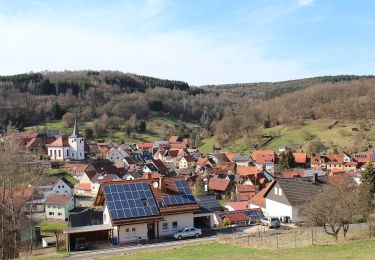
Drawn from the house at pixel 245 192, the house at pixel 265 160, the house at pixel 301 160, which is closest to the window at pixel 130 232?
the house at pixel 245 192

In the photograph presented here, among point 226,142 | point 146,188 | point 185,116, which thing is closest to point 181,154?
point 226,142

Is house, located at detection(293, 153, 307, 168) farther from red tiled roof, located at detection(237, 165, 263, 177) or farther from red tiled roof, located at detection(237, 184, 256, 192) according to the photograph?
red tiled roof, located at detection(237, 184, 256, 192)

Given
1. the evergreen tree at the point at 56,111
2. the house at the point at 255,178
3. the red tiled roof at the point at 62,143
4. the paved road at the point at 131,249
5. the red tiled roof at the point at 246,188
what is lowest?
the red tiled roof at the point at 246,188

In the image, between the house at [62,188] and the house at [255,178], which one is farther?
the house at [255,178]

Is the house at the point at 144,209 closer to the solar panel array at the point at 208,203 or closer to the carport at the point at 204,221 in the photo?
the carport at the point at 204,221

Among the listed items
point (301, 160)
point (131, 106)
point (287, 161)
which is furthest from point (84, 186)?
point (131, 106)

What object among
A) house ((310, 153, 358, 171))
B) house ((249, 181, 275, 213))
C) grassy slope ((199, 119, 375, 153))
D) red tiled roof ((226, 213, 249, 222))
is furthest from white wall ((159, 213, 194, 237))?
grassy slope ((199, 119, 375, 153))
